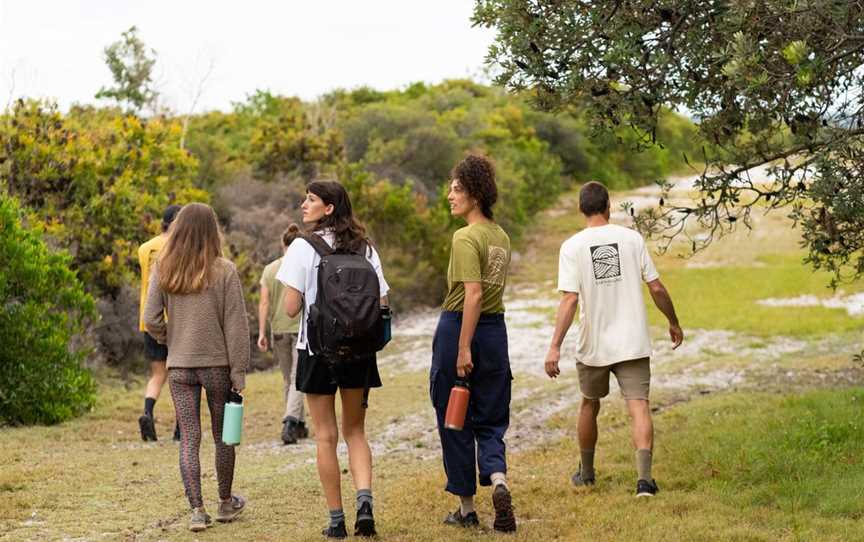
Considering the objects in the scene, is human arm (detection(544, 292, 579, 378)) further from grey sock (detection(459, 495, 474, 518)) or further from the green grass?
the green grass

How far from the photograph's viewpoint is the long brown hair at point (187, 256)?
7.90 meters

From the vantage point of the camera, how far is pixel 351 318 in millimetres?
7074

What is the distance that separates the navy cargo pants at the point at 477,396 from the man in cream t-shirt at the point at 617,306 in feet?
2.69

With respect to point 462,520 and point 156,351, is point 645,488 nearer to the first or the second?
point 462,520

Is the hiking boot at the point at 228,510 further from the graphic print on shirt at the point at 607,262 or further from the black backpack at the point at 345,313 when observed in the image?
the graphic print on shirt at the point at 607,262

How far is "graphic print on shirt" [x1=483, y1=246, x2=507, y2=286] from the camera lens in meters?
7.60

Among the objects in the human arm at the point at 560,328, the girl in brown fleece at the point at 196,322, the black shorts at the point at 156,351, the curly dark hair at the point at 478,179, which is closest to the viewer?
the curly dark hair at the point at 478,179

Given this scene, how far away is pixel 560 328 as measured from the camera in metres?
8.37

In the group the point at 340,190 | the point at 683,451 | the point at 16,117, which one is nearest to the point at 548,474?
the point at 683,451

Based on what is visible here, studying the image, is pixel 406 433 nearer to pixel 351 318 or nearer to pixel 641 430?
pixel 641 430

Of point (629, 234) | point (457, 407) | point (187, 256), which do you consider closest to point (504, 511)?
point (457, 407)

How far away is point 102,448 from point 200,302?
191 inches

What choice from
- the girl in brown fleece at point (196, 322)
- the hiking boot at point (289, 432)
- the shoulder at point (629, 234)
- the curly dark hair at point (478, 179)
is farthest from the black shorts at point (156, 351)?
the shoulder at point (629, 234)

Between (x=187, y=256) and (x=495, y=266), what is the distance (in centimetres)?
211
